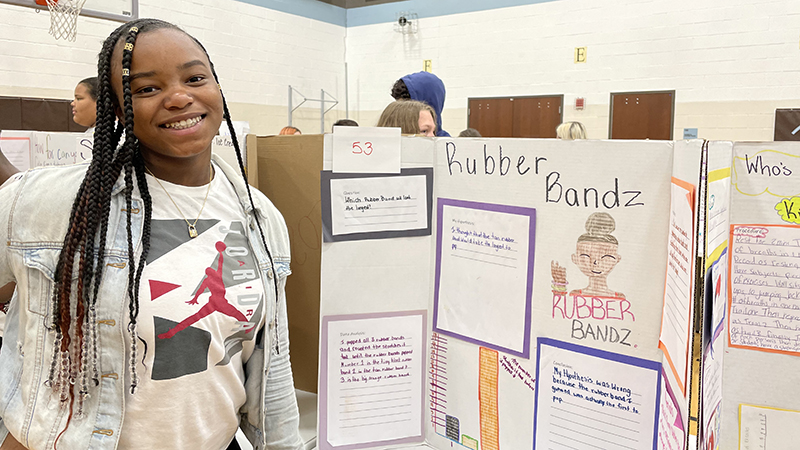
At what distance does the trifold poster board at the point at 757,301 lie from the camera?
799 millimetres

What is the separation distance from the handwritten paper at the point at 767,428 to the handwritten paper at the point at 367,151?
72 centimetres

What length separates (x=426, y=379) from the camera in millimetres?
1115

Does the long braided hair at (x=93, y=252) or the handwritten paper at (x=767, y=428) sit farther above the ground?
the long braided hair at (x=93, y=252)

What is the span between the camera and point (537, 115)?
6.08 meters

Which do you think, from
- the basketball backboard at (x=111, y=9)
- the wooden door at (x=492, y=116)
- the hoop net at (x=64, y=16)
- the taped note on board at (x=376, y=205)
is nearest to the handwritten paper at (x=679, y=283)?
the taped note on board at (x=376, y=205)

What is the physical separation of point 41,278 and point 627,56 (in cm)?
585

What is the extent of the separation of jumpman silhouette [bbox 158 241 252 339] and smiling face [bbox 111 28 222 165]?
182 millimetres

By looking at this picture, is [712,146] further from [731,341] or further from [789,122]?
[789,122]

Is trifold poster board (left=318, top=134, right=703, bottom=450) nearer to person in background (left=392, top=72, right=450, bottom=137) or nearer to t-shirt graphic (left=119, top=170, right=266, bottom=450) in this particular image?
t-shirt graphic (left=119, top=170, right=266, bottom=450)

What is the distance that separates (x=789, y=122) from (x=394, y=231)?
17.0ft

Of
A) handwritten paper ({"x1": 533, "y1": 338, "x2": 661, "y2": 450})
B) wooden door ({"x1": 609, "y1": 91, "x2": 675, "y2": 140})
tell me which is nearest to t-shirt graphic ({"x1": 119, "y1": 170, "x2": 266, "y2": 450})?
handwritten paper ({"x1": 533, "y1": 338, "x2": 661, "y2": 450})

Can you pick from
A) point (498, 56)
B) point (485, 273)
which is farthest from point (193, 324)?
point (498, 56)

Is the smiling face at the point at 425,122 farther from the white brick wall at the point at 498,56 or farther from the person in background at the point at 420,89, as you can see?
the white brick wall at the point at 498,56

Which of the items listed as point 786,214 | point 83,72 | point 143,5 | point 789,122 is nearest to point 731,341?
A: point 786,214
